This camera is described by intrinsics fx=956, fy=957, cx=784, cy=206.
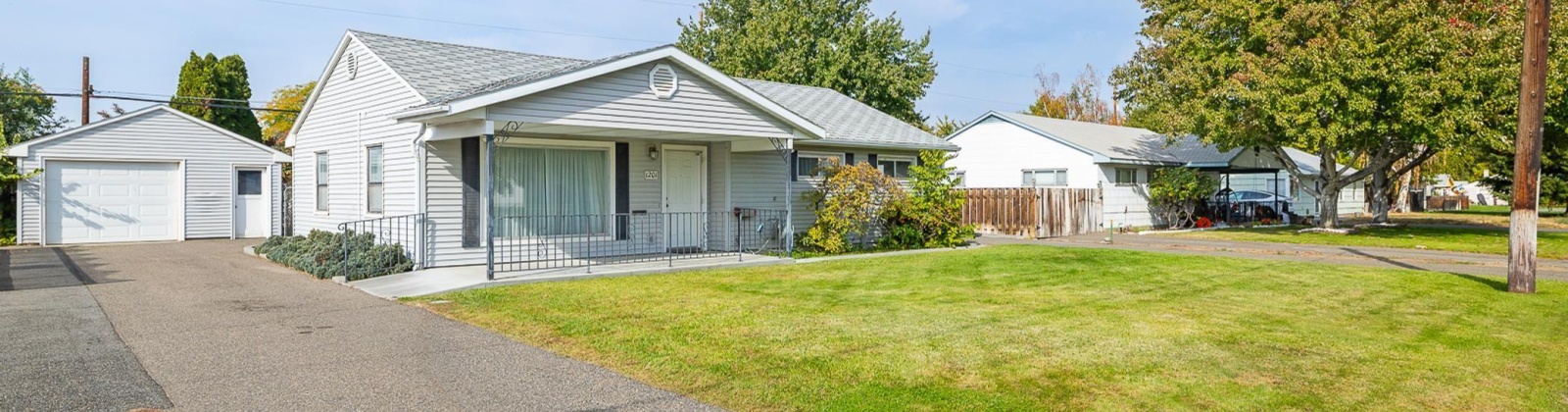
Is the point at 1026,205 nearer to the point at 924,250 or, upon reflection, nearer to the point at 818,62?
the point at 924,250

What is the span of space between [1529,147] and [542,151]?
41.8 feet

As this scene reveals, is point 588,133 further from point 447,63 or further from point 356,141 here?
point 356,141

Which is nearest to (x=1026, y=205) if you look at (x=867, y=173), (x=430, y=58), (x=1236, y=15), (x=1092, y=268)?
(x=1236, y=15)

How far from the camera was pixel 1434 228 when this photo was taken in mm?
26484

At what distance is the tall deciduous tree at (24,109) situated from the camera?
105 feet

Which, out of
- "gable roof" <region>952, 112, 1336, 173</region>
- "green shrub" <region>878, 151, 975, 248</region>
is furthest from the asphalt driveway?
"gable roof" <region>952, 112, 1336, 173</region>

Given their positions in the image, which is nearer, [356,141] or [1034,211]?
[356,141]

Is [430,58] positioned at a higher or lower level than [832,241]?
higher

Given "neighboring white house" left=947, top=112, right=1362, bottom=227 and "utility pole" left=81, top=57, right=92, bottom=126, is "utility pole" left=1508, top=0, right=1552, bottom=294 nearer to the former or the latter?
"neighboring white house" left=947, top=112, right=1362, bottom=227

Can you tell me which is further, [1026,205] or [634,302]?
[1026,205]

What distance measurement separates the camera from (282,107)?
3803cm

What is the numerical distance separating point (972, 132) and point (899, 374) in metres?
24.9

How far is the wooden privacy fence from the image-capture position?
23922 mm

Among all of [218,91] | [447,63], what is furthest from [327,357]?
[218,91]
